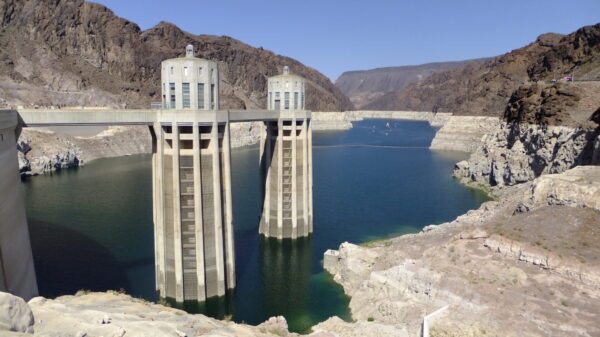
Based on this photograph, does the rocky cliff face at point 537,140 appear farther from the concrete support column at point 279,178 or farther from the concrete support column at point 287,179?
the concrete support column at point 279,178

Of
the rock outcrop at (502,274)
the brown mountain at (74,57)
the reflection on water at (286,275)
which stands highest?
the brown mountain at (74,57)

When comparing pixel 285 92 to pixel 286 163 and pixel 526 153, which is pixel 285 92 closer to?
pixel 286 163

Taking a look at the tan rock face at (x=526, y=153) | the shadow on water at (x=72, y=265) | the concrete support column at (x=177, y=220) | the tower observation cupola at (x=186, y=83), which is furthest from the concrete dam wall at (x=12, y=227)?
the tan rock face at (x=526, y=153)

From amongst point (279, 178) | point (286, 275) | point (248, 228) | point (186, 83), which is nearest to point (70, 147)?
point (248, 228)

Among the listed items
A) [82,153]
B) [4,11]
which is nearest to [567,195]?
[82,153]

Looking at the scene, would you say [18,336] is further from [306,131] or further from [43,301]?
[306,131]
